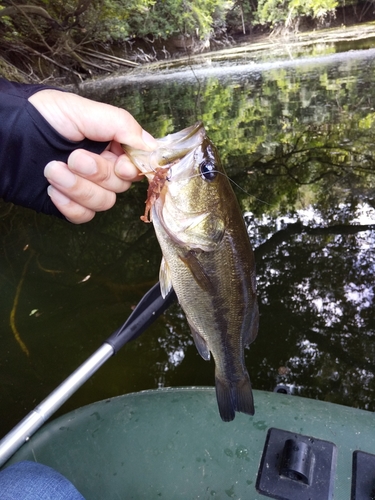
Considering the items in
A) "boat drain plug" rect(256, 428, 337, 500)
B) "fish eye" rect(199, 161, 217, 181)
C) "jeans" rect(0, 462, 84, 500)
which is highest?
"fish eye" rect(199, 161, 217, 181)

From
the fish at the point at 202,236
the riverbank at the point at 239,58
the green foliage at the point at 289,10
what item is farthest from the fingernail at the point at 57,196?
the green foliage at the point at 289,10

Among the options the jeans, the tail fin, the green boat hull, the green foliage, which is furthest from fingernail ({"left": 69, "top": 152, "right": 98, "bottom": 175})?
the green foliage

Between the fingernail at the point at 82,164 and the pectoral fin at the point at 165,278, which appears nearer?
the fingernail at the point at 82,164

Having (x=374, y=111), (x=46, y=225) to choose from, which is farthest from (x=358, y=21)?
(x=46, y=225)

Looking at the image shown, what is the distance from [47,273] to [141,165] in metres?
3.08

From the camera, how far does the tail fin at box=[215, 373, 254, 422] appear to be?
1.51 m

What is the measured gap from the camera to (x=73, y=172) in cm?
140

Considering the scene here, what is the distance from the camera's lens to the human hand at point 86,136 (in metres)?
1.33

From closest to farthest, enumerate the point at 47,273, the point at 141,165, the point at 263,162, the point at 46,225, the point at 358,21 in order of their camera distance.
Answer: the point at 141,165, the point at 47,273, the point at 46,225, the point at 263,162, the point at 358,21

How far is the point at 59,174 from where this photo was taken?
136 centimetres

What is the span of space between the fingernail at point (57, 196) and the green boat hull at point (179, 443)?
1.08 metres

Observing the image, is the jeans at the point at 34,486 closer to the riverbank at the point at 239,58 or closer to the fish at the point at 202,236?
the fish at the point at 202,236

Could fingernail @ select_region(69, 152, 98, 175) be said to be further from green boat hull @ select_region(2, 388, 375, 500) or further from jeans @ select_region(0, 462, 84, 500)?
green boat hull @ select_region(2, 388, 375, 500)

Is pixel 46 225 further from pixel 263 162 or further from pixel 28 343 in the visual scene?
pixel 263 162
